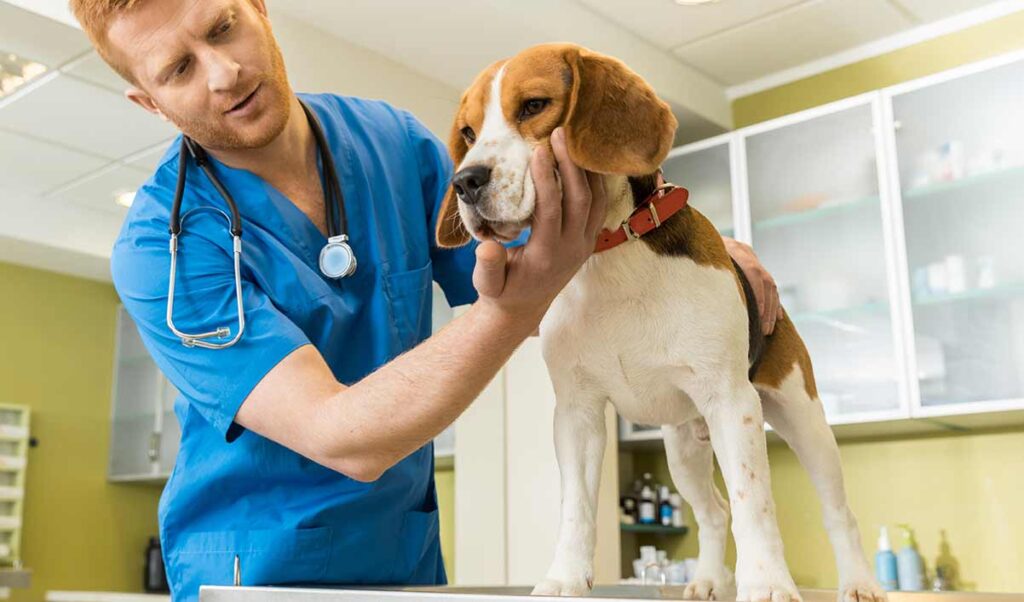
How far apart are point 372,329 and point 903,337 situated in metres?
2.20

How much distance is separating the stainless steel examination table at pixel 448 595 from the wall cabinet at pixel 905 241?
194 cm

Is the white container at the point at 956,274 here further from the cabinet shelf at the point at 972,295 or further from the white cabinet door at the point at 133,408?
the white cabinet door at the point at 133,408

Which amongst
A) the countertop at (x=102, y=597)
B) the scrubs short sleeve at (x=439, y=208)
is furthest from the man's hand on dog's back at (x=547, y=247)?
the countertop at (x=102, y=597)

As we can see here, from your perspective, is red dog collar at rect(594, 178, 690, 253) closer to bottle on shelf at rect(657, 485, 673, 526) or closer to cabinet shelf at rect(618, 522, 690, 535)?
cabinet shelf at rect(618, 522, 690, 535)

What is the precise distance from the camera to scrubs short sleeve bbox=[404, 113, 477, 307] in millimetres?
1409

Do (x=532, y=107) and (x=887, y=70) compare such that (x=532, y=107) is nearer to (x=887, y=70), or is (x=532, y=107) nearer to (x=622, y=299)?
(x=622, y=299)

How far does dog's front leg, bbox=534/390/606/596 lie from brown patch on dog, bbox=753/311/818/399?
19cm

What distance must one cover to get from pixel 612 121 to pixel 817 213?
2569mm

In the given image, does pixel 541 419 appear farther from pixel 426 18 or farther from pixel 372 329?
pixel 372 329

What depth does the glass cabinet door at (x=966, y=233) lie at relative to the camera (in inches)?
115

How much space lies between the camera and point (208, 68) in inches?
49.1

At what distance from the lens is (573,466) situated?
100 cm

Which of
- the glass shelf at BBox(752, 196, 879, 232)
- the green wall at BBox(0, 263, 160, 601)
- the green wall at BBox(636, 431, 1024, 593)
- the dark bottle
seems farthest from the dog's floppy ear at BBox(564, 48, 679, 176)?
the dark bottle

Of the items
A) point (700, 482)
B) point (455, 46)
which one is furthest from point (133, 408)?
point (700, 482)
